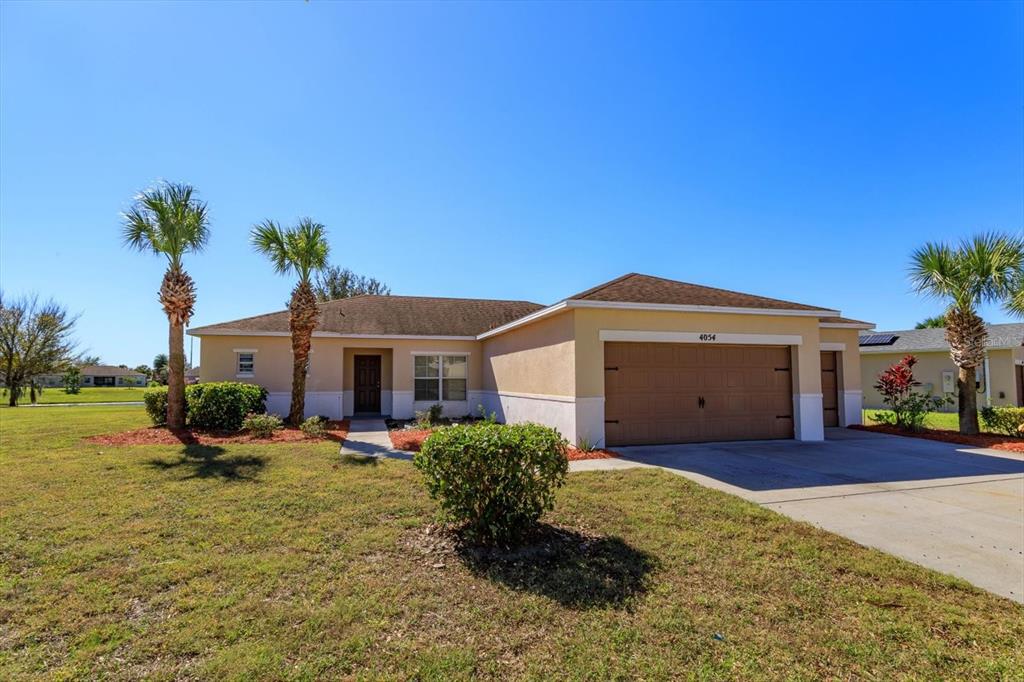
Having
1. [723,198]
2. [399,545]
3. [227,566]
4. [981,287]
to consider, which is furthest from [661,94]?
[227,566]

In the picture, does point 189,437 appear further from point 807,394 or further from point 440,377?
point 807,394

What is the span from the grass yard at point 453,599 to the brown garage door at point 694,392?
4638 mm

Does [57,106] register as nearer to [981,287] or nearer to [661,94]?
[661,94]

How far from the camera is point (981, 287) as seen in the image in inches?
500

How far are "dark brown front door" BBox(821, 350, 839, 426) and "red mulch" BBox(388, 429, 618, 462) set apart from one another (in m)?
9.83

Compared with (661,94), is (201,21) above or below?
below

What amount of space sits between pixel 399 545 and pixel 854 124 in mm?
14574

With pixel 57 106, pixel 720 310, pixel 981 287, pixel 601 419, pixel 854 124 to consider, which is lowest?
pixel 601 419

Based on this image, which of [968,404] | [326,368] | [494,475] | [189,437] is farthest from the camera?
[326,368]

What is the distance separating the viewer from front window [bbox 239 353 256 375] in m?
17.0

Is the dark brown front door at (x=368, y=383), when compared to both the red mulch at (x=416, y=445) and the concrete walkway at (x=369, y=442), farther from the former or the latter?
the red mulch at (x=416, y=445)

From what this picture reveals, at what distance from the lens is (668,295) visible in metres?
11.5

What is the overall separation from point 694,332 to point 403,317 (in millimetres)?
12210

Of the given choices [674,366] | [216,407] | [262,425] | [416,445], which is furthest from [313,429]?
[674,366]
